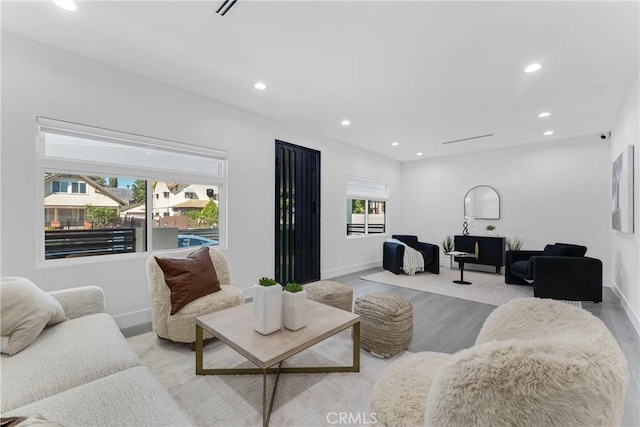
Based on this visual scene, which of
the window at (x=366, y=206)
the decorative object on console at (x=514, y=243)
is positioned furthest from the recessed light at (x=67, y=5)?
the decorative object on console at (x=514, y=243)

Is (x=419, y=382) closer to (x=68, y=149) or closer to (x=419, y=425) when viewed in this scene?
(x=419, y=425)

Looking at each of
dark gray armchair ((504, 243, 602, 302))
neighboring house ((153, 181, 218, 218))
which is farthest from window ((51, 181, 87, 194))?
dark gray armchair ((504, 243, 602, 302))

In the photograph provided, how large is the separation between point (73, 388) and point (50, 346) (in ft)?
1.50

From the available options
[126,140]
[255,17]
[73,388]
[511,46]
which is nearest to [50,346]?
[73,388]

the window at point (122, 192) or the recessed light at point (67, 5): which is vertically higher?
the recessed light at point (67, 5)

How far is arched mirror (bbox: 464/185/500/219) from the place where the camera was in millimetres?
6043

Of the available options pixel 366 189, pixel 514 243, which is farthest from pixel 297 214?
pixel 514 243

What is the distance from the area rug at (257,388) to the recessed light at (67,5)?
8.72 feet

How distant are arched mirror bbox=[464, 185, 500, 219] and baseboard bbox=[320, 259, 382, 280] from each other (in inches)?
91.3

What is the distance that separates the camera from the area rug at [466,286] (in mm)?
4139

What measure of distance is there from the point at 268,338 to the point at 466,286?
13.4ft

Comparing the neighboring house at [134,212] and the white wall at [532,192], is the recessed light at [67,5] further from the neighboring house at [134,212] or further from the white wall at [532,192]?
the white wall at [532,192]

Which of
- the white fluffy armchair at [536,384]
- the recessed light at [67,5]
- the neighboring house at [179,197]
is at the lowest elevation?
the white fluffy armchair at [536,384]

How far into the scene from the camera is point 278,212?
4.39m
